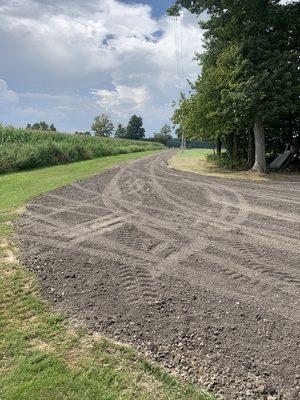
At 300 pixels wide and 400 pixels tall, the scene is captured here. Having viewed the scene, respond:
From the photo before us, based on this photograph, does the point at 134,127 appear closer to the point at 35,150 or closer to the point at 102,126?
the point at 102,126

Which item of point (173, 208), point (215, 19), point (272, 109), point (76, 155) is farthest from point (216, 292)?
point (76, 155)

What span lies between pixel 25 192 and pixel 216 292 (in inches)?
317

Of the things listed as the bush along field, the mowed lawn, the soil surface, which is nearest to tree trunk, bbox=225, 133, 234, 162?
the bush along field

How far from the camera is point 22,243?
5781mm

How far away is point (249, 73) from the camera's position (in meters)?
14.6

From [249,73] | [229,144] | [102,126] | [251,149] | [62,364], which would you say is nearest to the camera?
[62,364]

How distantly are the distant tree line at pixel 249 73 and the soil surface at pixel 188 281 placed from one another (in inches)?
293

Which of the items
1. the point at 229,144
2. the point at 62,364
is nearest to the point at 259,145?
the point at 229,144

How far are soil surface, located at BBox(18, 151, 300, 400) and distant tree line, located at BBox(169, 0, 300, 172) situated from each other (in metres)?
7.43

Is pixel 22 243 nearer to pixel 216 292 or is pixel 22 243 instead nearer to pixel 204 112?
pixel 216 292

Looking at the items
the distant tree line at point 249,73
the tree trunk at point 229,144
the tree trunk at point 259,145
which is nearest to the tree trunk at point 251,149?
the distant tree line at point 249,73

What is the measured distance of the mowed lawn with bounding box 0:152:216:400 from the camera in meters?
2.61

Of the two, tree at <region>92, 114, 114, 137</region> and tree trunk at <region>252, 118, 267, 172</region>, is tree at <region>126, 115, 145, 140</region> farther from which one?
tree trunk at <region>252, 118, 267, 172</region>

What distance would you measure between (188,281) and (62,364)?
6.41 feet
